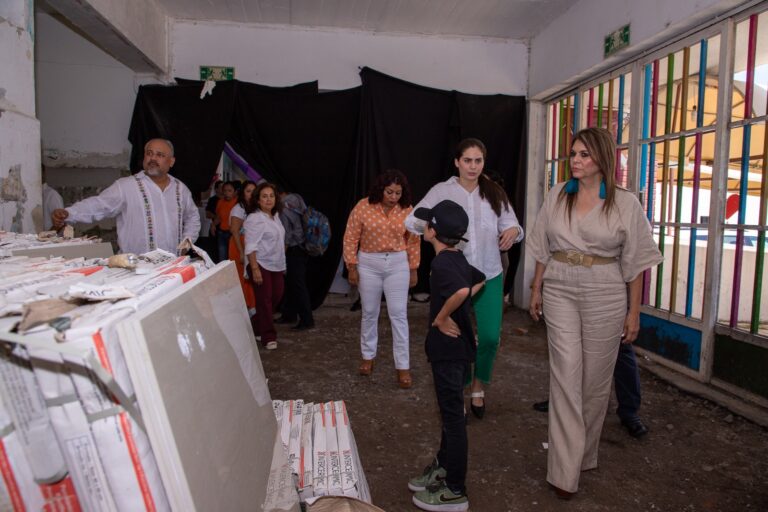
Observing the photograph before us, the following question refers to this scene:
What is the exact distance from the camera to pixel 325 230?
17.1 feet

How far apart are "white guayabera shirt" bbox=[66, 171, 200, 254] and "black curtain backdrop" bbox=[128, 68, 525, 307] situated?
2.35m

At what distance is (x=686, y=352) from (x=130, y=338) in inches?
156

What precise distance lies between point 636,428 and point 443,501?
1323 mm

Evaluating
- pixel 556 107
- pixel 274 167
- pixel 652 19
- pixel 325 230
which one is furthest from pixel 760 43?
pixel 274 167

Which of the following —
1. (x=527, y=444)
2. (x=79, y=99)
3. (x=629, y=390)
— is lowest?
(x=527, y=444)

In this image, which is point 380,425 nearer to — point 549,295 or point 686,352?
point 549,295

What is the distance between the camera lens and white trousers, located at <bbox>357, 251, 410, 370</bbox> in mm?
3547

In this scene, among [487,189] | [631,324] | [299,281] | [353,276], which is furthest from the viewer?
[299,281]

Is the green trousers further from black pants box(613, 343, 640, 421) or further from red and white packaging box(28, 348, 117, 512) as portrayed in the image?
red and white packaging box(28, 348, 117, 512)

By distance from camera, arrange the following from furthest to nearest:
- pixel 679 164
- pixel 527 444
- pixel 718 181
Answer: pixel 679 164 < pixel 718 181 < pixel 527 444

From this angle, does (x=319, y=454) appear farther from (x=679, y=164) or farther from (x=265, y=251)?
(x=679, y=164)

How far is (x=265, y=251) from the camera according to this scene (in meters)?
4.51

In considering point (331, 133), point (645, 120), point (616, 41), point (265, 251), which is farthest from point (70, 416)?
point (331, 133)

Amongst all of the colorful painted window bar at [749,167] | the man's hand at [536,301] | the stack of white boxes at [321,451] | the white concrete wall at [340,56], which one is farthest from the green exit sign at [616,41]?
the stack of white boxes at [321,451]
